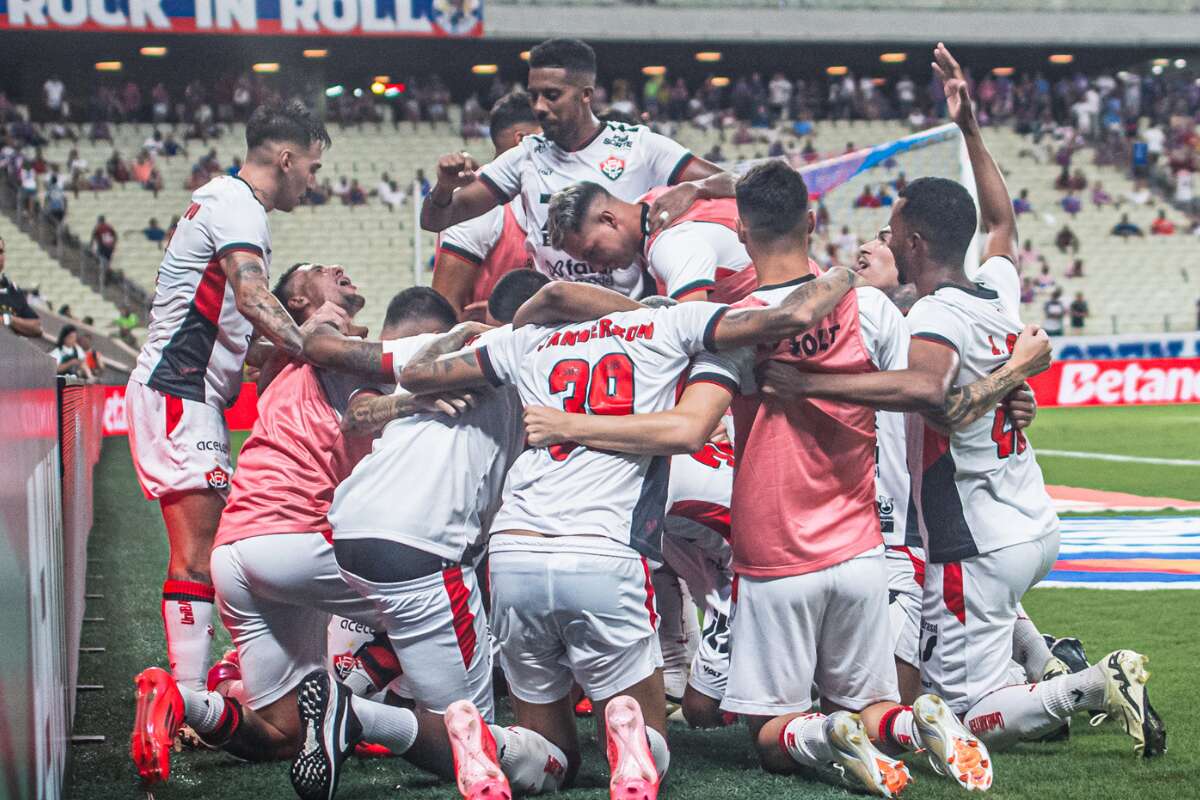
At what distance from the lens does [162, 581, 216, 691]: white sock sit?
5.58 m

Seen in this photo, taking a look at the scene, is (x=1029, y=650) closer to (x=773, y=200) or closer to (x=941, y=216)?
(x=941, y=216)

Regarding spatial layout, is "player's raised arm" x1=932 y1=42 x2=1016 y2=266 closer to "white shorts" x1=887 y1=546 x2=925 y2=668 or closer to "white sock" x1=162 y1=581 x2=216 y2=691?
"white shorts" x1=887 y1=546 x2=925 y2=668

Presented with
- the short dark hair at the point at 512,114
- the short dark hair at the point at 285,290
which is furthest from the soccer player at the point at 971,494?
the short dark hair at the point at 512,114

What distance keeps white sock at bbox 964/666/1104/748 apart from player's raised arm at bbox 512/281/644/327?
6.27 feet

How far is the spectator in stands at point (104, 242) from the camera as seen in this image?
99.9 ft

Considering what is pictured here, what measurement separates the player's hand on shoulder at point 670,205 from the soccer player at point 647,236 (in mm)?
21

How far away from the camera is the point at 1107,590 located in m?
8.78

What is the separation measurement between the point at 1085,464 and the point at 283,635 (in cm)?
1348

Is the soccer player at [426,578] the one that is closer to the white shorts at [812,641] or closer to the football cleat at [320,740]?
the football cleat at [320,740]

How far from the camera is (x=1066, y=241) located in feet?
119

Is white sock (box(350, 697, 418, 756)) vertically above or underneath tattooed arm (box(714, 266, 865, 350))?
underneath

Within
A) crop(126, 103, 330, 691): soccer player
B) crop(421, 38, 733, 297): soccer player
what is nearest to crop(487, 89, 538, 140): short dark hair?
crop(421, 38, 733, 297): soccer player

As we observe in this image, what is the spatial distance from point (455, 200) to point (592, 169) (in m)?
0.72

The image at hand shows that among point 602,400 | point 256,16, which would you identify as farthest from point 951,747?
point 256,16
